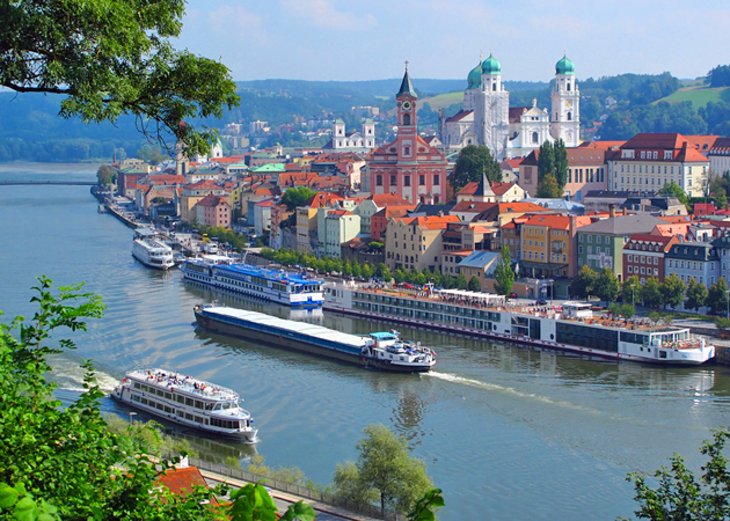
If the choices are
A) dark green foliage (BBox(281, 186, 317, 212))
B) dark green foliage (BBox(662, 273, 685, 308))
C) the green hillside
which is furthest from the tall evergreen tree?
the green hillside

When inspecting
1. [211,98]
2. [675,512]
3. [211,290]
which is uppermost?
[211,98]

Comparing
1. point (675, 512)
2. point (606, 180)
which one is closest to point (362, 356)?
point (675, 512)

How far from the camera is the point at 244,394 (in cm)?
1218

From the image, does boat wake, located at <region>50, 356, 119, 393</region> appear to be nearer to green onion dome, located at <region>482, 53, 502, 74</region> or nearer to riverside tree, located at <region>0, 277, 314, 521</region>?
riverside tree, located at <region>0, 277, 314, 521</region>

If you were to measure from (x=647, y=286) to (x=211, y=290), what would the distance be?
7.76 meters

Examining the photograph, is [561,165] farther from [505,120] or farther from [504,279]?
[504,279]

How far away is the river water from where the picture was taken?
9.05 metres

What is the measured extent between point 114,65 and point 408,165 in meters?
24.6

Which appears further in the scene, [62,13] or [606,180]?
[606,180]

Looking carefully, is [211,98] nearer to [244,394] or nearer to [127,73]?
[127,73]

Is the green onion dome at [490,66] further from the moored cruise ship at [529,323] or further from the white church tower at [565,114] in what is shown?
the moored cruise ship at [529,323]

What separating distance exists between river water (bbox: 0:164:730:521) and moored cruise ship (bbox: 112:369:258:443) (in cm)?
18

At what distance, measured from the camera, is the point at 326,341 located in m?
14.8

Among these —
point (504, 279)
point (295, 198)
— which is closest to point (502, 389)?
point (504, 279)
